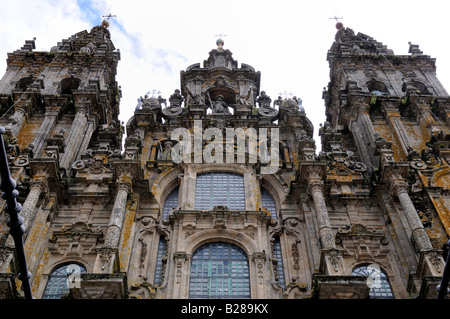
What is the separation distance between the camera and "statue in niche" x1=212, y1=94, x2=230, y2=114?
29.6 metres

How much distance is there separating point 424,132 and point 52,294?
18.7 meters

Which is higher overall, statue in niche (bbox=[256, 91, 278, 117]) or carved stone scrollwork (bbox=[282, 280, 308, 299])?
statue in niche (bbox=[256, 91, 278, 117])

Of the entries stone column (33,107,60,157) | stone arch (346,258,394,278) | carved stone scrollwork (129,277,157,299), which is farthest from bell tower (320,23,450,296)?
stone column (33,107,60,157)

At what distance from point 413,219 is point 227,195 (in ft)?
24.3

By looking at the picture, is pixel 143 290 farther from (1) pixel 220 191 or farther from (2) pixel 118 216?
(1) pixel 220 191

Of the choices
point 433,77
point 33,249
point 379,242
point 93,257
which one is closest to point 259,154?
point 379,242

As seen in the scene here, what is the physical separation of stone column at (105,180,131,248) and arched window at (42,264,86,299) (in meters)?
1.47

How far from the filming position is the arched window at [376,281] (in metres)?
18.4

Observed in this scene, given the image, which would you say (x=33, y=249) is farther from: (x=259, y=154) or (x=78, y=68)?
(x=78, y=68)

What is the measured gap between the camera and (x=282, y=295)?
59.4ft

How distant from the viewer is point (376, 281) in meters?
18.9

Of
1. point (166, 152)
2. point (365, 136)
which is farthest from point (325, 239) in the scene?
point (365, 136)

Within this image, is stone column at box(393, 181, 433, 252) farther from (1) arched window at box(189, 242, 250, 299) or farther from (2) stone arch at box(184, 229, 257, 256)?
(1) arched window at box(189, 242, 250, 299)
